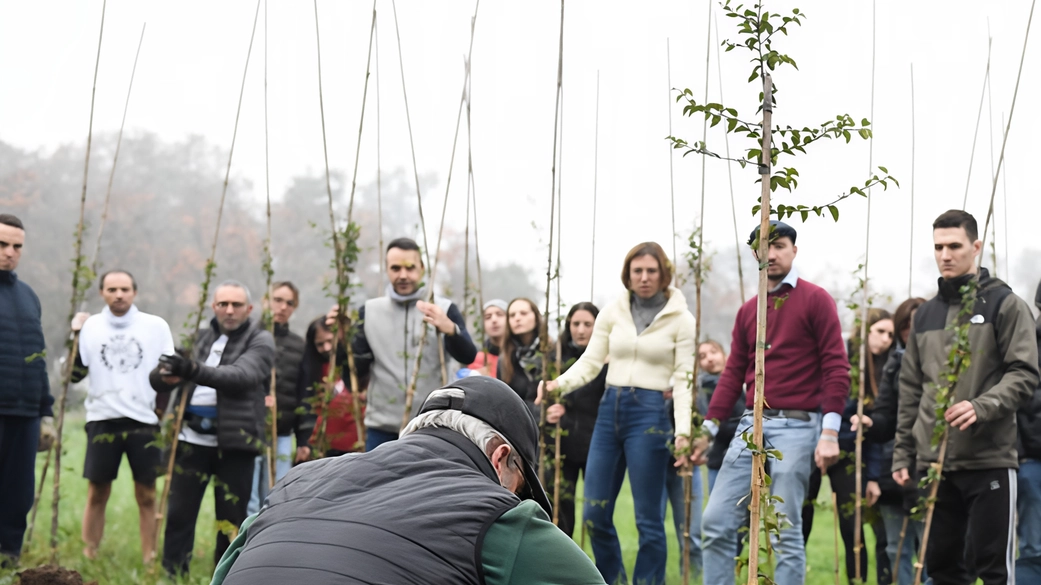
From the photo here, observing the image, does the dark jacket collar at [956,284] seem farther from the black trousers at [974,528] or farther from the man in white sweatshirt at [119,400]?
the man in white sweatshirt at [119,400]

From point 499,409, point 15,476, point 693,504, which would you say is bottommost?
point 693,504

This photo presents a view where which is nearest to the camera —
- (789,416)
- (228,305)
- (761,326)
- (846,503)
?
(761,326)

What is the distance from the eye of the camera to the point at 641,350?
5.22 meters

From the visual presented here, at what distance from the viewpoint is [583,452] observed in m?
5.98

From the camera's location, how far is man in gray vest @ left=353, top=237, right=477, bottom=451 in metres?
5.19

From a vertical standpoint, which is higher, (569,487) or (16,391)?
(16,391)

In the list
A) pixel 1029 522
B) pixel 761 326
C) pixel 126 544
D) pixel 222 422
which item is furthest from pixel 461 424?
pixel 126 544

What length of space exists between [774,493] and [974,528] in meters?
0.79

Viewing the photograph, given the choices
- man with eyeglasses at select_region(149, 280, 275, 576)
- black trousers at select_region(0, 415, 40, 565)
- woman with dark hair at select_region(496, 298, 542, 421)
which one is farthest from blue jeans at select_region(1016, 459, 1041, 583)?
black trousers at select_region(0, 415, 40, 565)

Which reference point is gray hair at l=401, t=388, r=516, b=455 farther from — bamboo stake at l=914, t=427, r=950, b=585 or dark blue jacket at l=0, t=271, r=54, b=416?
dark blue jacket at l=0, t=271, r=54, b=416

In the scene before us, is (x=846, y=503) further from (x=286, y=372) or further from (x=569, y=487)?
(x=286, y=372)

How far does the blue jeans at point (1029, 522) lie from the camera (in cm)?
464

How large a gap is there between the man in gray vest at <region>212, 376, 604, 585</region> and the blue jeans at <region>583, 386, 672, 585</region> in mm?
3151

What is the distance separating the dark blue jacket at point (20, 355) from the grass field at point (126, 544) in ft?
1.27
